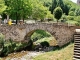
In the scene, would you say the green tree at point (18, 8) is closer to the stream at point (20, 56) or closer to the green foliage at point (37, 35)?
the green foliage at point (37, 35)

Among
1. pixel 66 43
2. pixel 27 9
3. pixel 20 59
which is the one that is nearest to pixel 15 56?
pixel 20 59

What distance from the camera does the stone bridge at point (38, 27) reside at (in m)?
34.6

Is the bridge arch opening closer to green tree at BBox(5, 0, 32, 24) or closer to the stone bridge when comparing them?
the stone bridge

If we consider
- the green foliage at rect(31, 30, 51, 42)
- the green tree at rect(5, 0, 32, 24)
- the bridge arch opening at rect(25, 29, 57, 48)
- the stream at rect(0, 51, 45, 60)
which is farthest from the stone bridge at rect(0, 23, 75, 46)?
the green foliage at rect(31, 30, 51, 42)

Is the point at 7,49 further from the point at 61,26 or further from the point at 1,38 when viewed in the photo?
the point at 61,26

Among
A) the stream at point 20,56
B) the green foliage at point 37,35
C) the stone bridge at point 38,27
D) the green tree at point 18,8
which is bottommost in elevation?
the green foliage at point 37,35

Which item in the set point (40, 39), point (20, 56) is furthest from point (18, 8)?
point (20, 56)

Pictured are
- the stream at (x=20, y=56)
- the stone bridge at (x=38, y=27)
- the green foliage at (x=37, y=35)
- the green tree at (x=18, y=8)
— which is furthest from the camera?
the green foliage at (x=37, y=35)

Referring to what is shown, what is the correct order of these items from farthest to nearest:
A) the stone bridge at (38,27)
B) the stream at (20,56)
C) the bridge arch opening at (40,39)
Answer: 1. the bridge arch opening at (40,39)
2. the stone bridge at (38,27)
3. the stream at (20,56)

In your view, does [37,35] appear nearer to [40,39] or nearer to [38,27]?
[40,39]

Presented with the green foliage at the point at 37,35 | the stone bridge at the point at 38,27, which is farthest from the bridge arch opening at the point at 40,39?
the stone bridge at the point at 38,27

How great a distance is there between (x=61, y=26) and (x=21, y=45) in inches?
282

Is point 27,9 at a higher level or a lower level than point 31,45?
higher

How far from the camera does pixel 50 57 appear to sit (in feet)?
94.7
